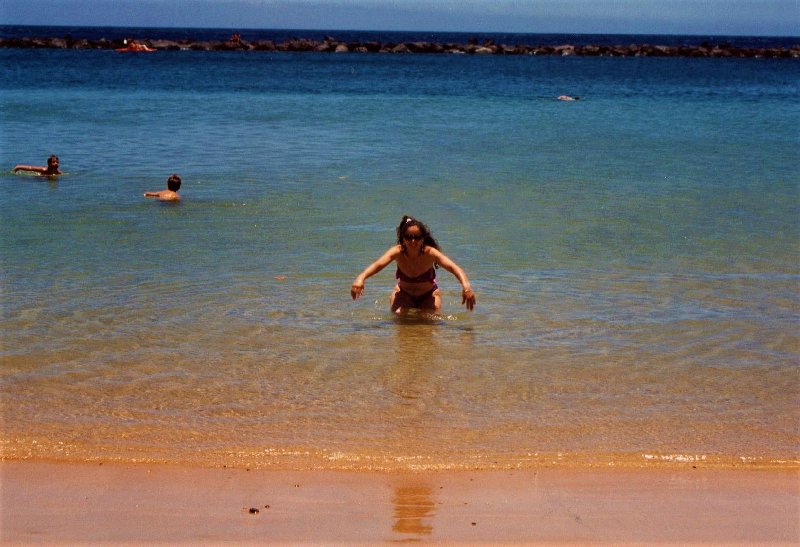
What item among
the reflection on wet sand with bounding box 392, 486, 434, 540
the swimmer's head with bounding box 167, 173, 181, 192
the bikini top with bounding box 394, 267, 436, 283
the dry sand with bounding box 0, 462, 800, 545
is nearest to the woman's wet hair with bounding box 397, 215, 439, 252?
the bikini top with bounding box 394, 267, 436, 283

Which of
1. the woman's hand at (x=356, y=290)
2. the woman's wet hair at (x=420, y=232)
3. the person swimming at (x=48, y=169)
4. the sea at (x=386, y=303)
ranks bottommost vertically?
the sea at (x=386, y=303)

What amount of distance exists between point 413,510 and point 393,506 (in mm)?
102

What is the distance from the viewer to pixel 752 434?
5.59m

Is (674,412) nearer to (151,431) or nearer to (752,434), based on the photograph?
(752,434)

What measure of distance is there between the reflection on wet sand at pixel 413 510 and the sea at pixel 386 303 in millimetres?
369

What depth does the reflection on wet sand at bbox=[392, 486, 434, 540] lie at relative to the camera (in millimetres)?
4223

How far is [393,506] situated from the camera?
4.49 m

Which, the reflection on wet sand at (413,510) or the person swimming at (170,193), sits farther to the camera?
the person swimming at (170,193)

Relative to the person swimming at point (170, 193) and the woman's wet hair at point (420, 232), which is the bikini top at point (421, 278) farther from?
the person swimming at point (170, 193)

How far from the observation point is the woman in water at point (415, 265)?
7953 mm

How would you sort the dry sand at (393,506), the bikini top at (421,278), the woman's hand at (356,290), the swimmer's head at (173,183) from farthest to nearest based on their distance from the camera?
the swimmer's head at (173,183) → the bikini top at (421,278) → the woman's hand at (356,290) → the dry sand at (393,506)

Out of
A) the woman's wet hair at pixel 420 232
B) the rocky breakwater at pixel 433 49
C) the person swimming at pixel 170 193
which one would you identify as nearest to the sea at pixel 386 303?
the person swimming at pixel 170 193

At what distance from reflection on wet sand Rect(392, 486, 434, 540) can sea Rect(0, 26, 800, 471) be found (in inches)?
14.5

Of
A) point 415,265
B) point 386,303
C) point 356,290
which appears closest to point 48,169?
point 386,303
